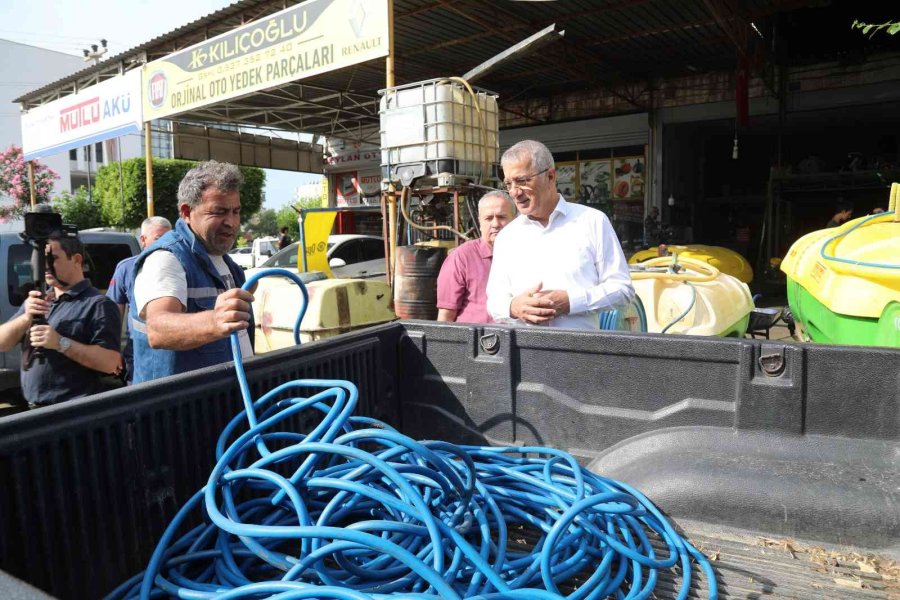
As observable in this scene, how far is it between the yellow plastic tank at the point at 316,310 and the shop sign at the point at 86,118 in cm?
698

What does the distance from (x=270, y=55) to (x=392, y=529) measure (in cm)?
730

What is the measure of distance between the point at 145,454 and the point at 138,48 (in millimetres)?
11723

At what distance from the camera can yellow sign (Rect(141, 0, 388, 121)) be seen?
245 inches

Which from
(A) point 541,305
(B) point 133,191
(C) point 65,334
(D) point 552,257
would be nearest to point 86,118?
(C) point 65,334

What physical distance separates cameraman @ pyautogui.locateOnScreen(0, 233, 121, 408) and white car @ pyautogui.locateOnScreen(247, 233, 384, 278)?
17.1ft

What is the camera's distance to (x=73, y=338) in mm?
3018

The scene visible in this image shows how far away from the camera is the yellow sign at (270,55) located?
6.23 m

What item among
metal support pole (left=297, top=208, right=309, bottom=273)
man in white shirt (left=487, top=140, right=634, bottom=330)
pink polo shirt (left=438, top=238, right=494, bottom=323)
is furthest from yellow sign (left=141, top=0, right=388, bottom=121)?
man in white shirt (left=487, top=140, right=634, bottom=330)

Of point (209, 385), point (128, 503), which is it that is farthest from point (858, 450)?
point (128, 503)

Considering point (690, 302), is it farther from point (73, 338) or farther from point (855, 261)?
point (73, 338)

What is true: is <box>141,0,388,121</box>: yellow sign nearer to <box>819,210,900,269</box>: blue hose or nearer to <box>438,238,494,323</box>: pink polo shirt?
<box>438,238,494,323</box>: pink polo shirt

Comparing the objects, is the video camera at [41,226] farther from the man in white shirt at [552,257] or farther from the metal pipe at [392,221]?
the metal pipe at [392,221]

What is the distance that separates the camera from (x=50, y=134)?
12125 millimetres

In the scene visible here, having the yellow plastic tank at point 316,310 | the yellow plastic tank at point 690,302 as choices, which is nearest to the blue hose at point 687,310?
the yellow plastic tank at point 690,302
